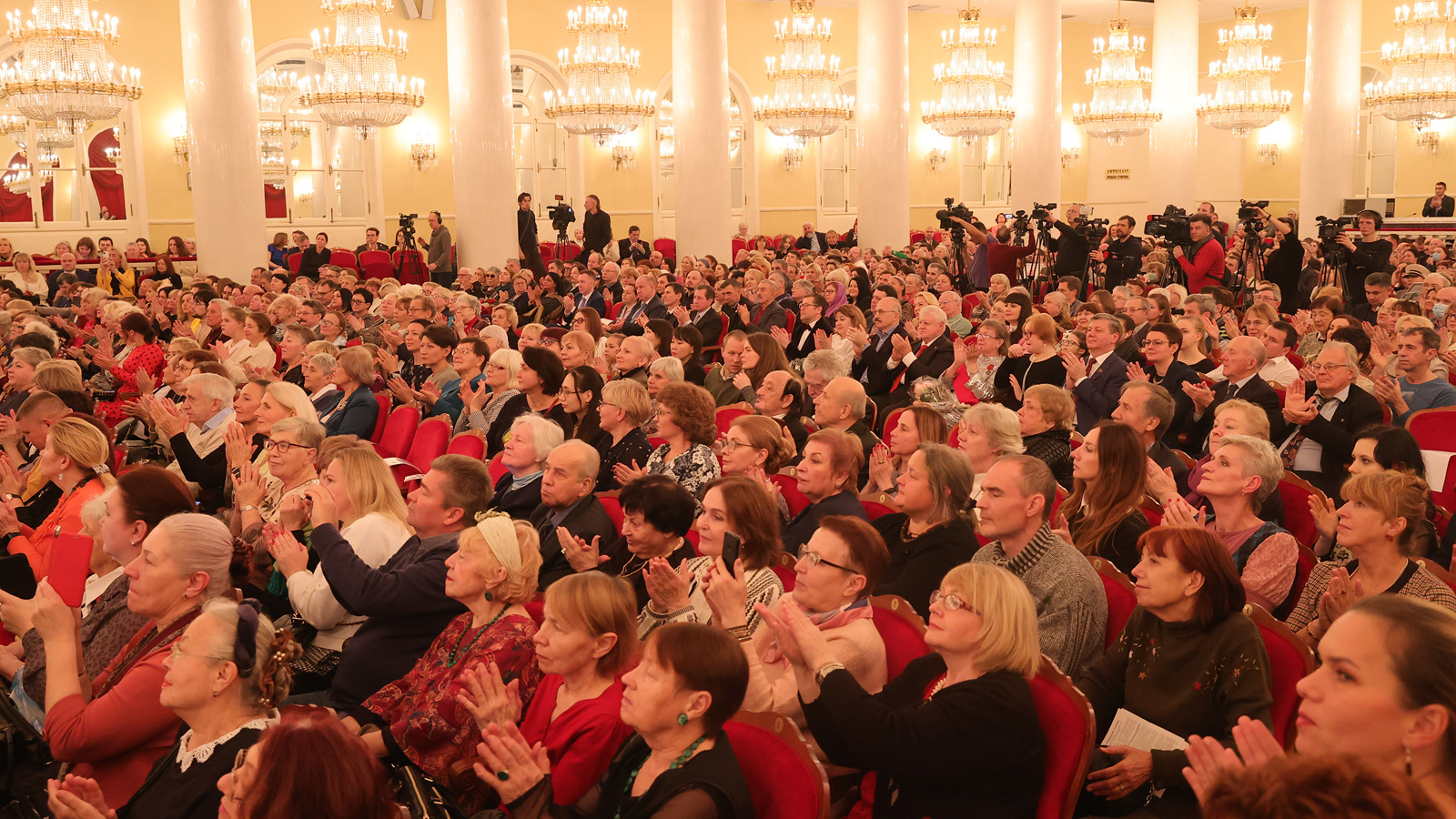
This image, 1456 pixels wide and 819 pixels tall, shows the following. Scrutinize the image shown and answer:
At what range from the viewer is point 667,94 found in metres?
21.8

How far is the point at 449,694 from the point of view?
269cm

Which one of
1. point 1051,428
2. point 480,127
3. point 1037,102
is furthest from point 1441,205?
point 1051,428

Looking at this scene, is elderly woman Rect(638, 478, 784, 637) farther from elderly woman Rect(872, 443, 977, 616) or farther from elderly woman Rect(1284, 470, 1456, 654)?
elderly woman Rect(1284, 470, 1456, 654)

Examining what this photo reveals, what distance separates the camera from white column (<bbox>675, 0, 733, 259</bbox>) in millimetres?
14234

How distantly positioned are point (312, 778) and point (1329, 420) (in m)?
4.18

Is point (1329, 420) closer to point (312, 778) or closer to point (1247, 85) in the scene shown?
point (312, 778)

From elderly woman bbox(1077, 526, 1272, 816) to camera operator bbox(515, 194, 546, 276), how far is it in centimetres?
1248

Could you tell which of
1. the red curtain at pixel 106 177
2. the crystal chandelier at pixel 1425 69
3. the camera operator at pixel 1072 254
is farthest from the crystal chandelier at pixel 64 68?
the crystal chandelier at pixel 1425 69

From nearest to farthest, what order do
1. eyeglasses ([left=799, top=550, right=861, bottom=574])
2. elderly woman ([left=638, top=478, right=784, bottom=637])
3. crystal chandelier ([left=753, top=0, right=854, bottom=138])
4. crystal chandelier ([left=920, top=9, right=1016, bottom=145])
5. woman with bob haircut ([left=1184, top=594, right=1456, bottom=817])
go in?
woman with bob haircut ([left=1184, top=594, right=1456, bottom=817])
eyeglasses ([left=799, top=550, right=861, bottom=574])
elderly woman ([left=638, top=478, right=784, bottom=637])
crystal chandelier ([left=753, top=0, right=854, bottom=138])
crystal chandelier ([left=920, top=9, right=1016, bottom=145])

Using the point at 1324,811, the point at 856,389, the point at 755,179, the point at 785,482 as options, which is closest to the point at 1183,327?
the point at 856,389

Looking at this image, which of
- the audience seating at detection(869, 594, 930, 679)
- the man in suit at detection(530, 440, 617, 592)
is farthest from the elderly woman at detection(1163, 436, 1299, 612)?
the man in suit at detection(530, 440, 617, 592)

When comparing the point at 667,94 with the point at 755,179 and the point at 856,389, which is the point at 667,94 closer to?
the point at 755,179

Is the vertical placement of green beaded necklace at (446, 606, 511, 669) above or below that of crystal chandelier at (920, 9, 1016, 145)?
below

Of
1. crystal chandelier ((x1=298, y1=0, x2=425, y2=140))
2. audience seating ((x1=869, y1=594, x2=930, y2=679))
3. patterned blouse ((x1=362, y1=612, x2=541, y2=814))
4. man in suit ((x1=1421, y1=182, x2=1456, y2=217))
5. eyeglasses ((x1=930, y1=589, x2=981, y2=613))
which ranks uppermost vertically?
crystal chandelier ((x1=298, y1=0, x2=425, y2=140))
